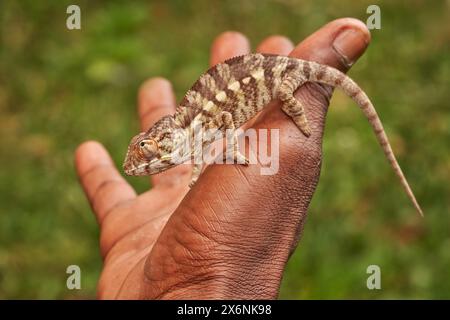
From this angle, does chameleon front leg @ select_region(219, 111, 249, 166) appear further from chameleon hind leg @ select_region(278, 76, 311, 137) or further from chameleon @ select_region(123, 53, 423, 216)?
chameleon hind leg @ select_region(278, 76, 311, 137)

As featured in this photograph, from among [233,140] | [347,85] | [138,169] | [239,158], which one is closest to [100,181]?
[138,169]

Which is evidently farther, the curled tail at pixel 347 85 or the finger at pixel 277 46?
the finger at pixel 277 46

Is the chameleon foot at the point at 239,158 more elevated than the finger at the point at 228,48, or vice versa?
the finger at the point at 228,48

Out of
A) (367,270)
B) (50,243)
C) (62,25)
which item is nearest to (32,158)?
(50,243)

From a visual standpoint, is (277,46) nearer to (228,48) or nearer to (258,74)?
(228,48)

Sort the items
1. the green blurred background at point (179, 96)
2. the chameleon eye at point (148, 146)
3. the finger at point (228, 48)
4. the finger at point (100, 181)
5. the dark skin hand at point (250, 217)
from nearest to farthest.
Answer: the dark skin hand at point (250, 217) < the chameleon eye at point (148, 146) < the finger at point (100, 181) < the finger at point (228, 48) < the green blurred background at point (179, 96)

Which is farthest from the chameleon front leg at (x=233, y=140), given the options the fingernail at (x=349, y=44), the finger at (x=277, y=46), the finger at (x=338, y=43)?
the finger at (x=277, y=46)

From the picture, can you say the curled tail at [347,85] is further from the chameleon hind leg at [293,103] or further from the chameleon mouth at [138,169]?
the chameleon mouth at [138,169]

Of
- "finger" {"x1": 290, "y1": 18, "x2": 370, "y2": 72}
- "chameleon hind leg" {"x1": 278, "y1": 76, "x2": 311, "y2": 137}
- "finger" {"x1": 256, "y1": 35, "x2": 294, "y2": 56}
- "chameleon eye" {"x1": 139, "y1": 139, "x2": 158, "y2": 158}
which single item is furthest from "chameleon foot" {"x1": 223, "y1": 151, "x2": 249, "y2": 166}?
"finger" {"x1": 256, "y1": 35, "x2": 294, "y2": 56}
